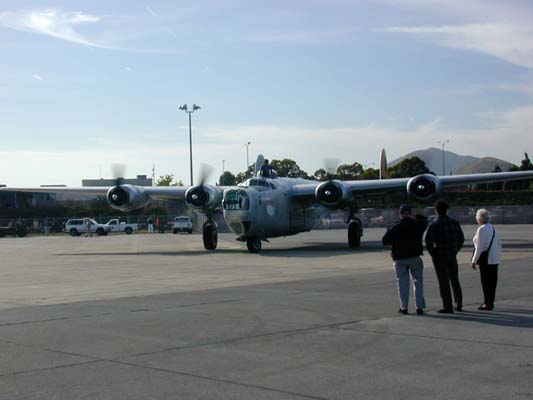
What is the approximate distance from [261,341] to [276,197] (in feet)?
80.4

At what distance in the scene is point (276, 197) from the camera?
34.5 meters

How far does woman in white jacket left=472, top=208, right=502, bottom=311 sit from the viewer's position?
12.6 metres

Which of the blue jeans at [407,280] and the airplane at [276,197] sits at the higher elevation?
the airplane at [276,197]

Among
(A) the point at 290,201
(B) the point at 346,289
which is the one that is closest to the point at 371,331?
(B) the point at 346,289

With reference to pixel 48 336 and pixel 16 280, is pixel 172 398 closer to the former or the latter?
pixel 48 336

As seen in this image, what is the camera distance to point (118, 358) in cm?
910

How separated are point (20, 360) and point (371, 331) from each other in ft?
15.7

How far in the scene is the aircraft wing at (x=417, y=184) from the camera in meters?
33.8

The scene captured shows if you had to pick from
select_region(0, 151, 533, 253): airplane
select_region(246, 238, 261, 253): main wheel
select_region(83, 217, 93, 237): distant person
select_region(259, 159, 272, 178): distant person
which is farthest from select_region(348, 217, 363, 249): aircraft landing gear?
select_region(83, 217, 93, 237): distant person

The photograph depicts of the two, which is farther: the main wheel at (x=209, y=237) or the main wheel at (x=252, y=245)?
the main wheel at (x=209, y=237)

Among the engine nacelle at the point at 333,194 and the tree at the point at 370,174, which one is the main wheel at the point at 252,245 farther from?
the tree at the point at 370,174

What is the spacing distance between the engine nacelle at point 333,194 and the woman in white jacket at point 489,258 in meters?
21.7

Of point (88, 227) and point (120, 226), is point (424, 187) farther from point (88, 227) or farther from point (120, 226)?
point (120, 226)

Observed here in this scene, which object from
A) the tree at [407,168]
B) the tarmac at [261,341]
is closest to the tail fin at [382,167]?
the tarmac at [261,341]
